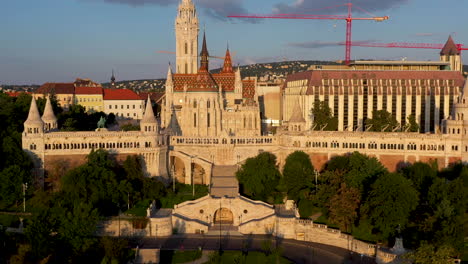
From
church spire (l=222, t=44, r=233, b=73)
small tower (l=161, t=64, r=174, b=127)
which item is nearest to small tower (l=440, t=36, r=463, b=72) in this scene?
church spire (l=222, t=44, r=233, b=73)

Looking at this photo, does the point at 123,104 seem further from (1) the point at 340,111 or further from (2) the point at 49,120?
(2) the point at 49,120

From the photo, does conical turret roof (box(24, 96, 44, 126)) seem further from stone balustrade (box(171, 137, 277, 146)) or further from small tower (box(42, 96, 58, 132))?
stone balustrade (box(171, 137, 277, 146))

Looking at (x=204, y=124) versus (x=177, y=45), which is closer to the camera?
(x=204, y=124)

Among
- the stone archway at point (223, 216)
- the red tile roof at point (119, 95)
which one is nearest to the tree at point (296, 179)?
the stone archway at point (223, 216)

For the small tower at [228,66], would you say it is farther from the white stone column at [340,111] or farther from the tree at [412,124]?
the tree at [412,124]

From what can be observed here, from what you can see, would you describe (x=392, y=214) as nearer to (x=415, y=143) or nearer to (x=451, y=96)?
(x=415, y=143)

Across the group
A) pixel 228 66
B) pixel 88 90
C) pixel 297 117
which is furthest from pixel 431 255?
pixel 88 90

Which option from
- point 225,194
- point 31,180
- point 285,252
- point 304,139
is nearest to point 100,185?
point 31,180
